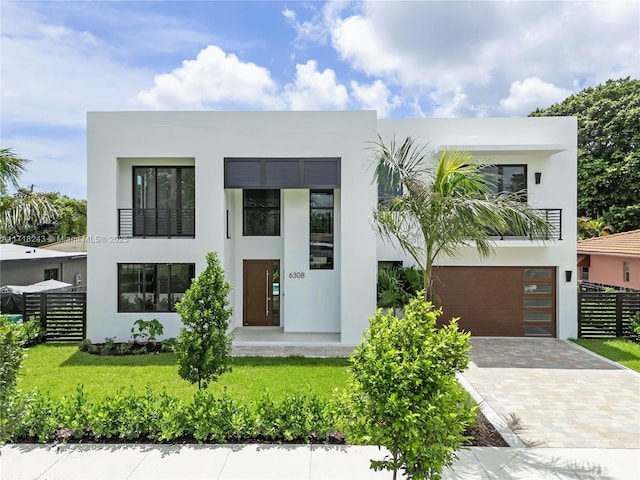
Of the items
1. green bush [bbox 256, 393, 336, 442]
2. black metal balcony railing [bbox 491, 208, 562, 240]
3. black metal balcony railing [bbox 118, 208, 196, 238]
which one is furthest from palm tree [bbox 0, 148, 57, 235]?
black metal balcony railing [bbox 491, 208, 562, 240]

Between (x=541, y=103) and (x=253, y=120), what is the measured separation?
31111mm

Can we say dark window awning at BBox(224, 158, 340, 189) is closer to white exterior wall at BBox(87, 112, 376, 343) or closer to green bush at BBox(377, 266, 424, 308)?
white exterior wall at BBox(87, 112, 376, 343)

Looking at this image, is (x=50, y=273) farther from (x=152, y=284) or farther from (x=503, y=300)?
(x=503, y=300)

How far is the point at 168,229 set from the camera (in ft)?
42.9

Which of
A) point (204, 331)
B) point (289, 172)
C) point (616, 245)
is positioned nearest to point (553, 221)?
point (616, 245)

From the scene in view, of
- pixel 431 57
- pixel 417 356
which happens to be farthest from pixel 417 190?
pixel 417 356

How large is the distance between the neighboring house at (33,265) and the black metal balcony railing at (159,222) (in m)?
5.83

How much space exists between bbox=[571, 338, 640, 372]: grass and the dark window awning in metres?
9.18

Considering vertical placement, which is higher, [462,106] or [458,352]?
[462,106]

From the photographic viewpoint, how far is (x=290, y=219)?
13.5m

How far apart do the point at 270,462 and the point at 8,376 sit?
362 centimetres

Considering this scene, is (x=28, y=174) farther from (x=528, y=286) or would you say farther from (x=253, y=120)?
(x=528, y=286)

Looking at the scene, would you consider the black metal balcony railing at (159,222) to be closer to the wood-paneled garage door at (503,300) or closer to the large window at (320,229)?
the large window at (320,229)

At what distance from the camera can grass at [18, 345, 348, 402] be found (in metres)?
8.41
